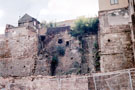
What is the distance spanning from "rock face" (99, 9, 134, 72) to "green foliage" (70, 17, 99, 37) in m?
5.76

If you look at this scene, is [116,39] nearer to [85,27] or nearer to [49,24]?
[85,27]

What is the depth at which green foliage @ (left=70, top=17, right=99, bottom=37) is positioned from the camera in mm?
20047

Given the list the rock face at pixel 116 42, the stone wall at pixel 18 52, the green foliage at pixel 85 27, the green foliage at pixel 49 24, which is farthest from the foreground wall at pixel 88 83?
the green foliage at pixel 49 24

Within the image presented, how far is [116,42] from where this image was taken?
13.3m

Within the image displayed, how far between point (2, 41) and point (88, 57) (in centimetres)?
1113

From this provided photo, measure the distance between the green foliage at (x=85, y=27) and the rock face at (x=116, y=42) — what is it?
227 inches

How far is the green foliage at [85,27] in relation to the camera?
65.8 feet

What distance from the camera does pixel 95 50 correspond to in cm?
1923

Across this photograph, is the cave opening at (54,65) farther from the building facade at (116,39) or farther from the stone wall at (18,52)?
the building facade at (116,39)

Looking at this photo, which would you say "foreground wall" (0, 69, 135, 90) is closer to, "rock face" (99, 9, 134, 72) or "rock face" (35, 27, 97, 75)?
"rock face" (99, 9, 134, 72)

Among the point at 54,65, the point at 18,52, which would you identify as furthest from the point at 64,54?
the point at 18,52

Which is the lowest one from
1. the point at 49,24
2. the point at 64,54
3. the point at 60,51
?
the point at 64,54

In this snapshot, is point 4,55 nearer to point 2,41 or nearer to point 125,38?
point 2,41

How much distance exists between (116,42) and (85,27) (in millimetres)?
7475
